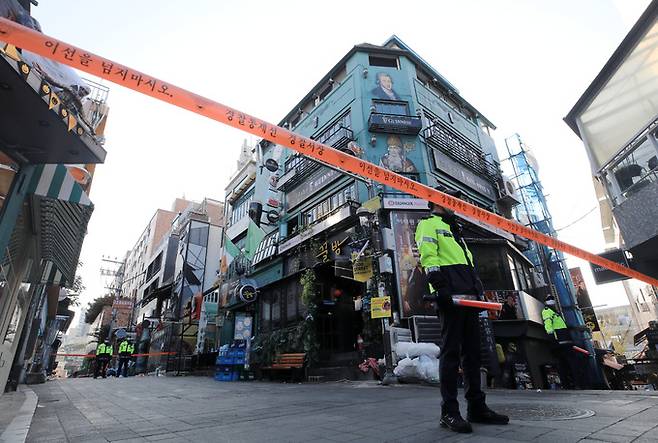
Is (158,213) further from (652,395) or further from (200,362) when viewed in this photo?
(652,395)

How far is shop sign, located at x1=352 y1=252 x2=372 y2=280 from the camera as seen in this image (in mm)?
12928

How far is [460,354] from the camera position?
335 cm

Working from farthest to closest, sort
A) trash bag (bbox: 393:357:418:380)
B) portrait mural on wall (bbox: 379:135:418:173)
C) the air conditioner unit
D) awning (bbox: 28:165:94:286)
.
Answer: the air conditioner unit
portrait mural on wall (bbox: 379:135:418:173)
trash bag (bbox: 393:357:418:380)
awning (bbox: 28:165:94:286)

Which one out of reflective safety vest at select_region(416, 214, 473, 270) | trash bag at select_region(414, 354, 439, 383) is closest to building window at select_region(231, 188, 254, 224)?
trash bag at select_region(414, 354, 439, 383)

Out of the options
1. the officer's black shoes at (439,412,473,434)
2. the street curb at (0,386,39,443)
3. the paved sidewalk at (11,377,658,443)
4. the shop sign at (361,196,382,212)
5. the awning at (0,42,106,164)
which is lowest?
the paved sidewalk at (11,377,658,443)

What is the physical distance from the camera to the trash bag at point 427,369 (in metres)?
8.66

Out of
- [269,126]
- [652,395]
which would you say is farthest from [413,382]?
[269,126]

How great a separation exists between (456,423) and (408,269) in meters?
11.0

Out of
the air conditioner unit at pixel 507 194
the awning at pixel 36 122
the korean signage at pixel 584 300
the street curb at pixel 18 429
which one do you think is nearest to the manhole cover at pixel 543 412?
the street curb at pixel 18 429

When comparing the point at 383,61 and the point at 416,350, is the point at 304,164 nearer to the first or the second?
Result: the point at 383,61

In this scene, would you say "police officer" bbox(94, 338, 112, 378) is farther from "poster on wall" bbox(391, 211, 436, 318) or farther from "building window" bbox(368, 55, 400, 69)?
"building window" bbox(368, 55, 400, 69)

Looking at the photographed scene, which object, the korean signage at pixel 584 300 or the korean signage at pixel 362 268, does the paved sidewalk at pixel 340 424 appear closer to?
the korean signage at pixel 362 268

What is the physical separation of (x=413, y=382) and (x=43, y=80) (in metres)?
9.93

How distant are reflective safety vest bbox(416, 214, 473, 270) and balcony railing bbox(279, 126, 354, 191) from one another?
567 inches
